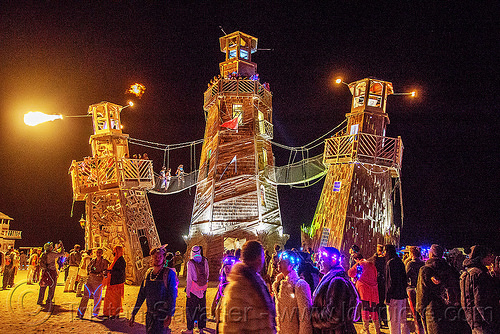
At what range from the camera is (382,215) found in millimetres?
16344

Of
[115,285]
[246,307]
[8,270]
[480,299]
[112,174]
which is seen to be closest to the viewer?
[246,307]

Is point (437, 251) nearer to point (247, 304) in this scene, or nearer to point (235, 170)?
point (247, 304)

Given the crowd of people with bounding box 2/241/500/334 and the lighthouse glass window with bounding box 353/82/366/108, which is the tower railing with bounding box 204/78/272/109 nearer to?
the lighthouse glass window with bounding box 353/82/366/108

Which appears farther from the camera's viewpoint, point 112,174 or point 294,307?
point 112,174

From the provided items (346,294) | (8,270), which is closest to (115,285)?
(346,294)

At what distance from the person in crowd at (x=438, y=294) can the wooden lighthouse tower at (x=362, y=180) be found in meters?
9.61

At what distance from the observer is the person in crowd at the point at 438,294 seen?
207 inches

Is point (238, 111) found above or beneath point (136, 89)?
above

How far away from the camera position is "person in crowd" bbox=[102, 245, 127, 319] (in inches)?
350

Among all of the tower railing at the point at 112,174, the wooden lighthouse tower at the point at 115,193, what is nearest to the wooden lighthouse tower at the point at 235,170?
the wooden lighthouse tower at the point at 115,193

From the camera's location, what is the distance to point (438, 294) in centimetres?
539

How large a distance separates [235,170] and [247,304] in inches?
715

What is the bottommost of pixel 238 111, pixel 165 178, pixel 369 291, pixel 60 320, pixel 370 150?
pixel 60 320

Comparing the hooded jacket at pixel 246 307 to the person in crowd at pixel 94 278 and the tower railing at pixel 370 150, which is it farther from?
the tower railing at pixel 370 150
